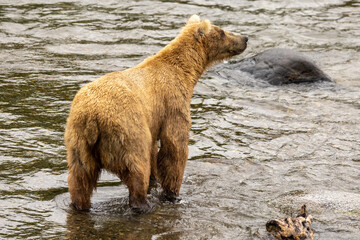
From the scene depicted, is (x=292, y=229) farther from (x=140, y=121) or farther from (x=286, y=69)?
(x=286, y=69)

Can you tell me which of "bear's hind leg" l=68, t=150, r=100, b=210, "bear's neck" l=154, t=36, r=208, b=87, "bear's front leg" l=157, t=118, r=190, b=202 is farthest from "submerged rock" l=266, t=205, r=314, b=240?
"bear's neck" l=154, t=36, r=208, b=87

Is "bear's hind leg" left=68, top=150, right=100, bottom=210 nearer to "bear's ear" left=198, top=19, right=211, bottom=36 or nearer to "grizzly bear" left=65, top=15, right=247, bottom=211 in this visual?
"grizzly bear" left=65, top=15, right=247, bottom=211

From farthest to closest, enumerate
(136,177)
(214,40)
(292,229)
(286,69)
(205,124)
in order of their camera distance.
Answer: (286,69) → (205,124) → (214,40) → (136,177) → (292,229)

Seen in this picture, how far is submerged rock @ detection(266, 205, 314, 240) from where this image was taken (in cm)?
625

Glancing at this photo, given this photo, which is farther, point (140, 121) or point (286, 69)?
point (286, 69)

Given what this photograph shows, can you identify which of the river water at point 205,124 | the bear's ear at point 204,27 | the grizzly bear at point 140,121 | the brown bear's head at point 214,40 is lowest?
the river water at point 205,124

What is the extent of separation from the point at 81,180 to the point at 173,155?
4.68 feet

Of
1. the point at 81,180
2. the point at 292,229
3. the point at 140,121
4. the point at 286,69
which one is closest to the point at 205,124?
the point at 286,69

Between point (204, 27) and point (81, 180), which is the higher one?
point (204, 27)

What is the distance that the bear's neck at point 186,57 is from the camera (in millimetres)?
7984

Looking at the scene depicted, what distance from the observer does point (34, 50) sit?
13.8 metres

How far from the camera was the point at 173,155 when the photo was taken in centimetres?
758

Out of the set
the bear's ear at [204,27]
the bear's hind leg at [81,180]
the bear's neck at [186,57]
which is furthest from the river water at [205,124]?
the bear's ear at [204,27]

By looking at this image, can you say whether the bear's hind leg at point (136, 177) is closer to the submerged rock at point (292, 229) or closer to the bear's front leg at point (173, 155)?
the bear's front leg at point (173, 155)
